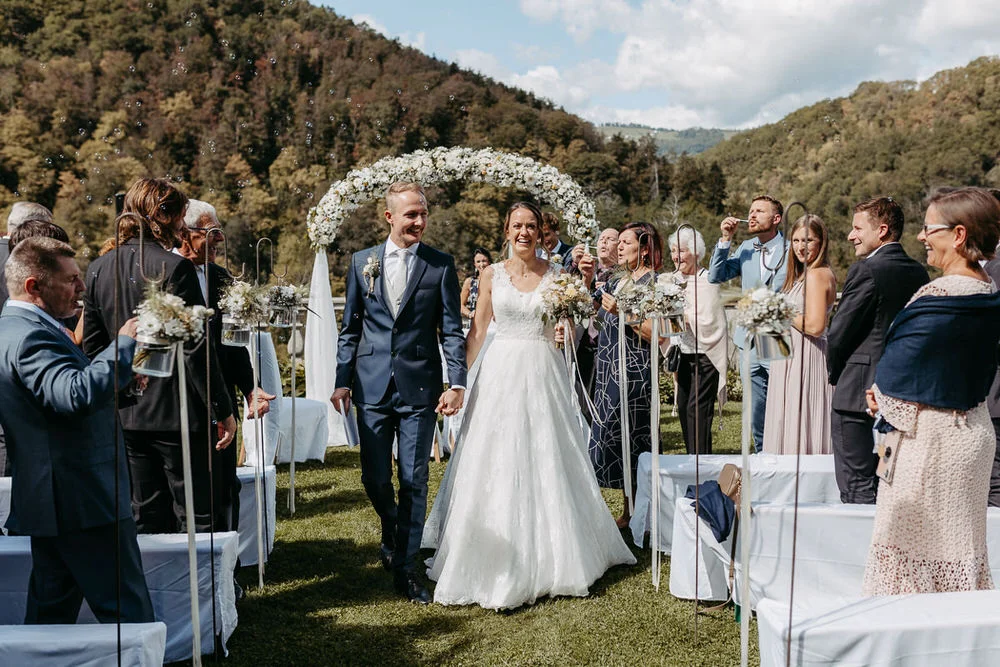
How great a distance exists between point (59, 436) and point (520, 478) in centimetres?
245

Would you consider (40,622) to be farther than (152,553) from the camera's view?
No

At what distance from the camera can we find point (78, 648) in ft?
8.41

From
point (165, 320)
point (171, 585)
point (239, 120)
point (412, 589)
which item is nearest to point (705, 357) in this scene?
point (412, 589)

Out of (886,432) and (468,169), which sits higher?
(468,169)

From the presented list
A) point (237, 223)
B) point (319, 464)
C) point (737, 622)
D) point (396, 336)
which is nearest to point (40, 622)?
point (396, 336)

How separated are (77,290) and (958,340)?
10.3 ft

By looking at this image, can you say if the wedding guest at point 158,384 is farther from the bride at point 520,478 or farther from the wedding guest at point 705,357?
the wedding guest at point 705,357

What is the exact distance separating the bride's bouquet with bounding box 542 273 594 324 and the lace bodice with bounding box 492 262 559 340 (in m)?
0.14

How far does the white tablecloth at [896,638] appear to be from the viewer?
2623 millimetres

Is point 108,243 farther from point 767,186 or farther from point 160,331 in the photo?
point 767,186

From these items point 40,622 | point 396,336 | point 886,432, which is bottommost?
point 40,622

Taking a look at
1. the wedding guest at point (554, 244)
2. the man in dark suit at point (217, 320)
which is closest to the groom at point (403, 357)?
the man in dark suit at point (217, 320)

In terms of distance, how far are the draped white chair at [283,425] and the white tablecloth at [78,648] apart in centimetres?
448

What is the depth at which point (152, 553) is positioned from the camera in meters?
3.59
